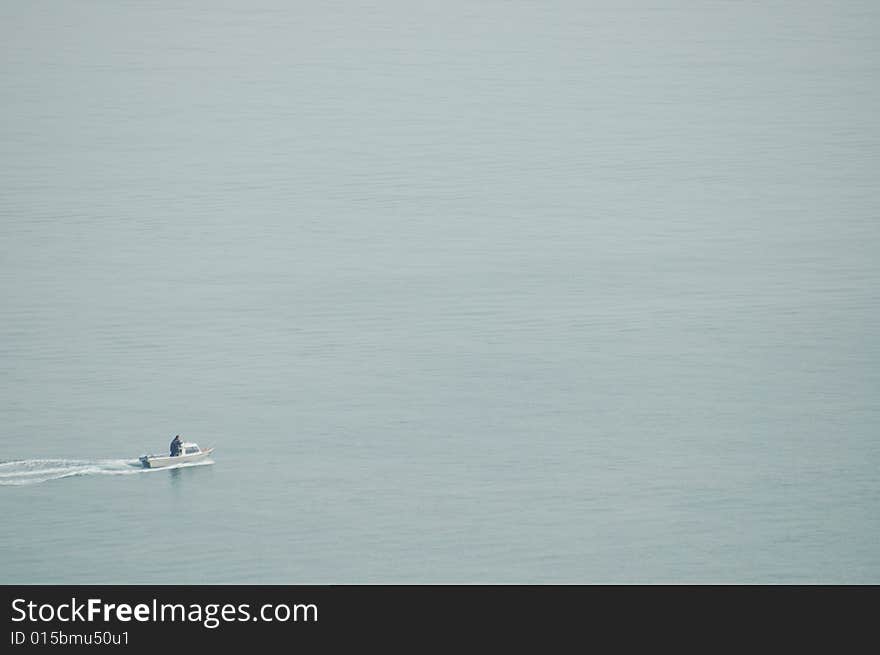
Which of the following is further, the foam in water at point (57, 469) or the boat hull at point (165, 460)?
the boat hull at point (165, 460)

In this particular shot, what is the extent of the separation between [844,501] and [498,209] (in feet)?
66.5

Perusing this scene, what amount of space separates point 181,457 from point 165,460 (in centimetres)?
27

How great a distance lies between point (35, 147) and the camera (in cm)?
5212

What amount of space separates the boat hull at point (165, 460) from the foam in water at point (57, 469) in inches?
3.0

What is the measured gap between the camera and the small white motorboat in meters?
28.5

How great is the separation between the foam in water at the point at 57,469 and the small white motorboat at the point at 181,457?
0.30ft

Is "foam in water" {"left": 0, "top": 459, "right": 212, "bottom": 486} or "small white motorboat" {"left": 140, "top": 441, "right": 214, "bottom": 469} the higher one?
"small white motorboat" {"left": 140, "top": 441, "right": 214, "bottom": 469}

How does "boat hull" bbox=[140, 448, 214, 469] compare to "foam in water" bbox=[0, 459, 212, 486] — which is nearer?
"foam in water" bbox=[0, 459, 212, 486]

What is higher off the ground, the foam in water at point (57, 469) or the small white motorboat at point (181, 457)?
the small white motorboat at point (181, 457)

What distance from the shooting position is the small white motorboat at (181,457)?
28547mm

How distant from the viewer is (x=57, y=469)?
1102 inches

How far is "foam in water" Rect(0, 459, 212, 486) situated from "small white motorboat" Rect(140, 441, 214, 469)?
93 millimetres

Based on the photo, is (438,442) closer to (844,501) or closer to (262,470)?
(262,470)

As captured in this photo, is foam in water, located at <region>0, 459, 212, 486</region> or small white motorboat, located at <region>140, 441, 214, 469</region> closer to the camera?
foam in water, located at <region>0, 459, 212, 486</region>
